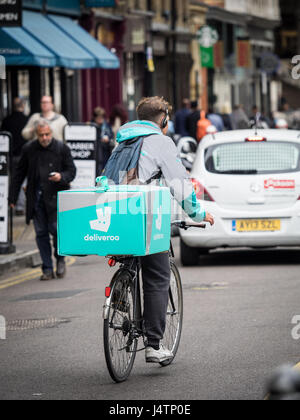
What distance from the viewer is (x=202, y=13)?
4947 centimetres

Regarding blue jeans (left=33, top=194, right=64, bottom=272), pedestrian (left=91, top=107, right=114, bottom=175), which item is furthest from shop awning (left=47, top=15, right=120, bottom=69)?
blue jeans (left=33, top=194, right=64, bottom=272)

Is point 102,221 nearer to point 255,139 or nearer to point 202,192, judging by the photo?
point 202,192

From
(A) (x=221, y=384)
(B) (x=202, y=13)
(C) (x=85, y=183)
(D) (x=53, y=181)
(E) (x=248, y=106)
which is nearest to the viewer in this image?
(A) (x=221, y=384)

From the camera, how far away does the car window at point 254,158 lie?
45.4 feet

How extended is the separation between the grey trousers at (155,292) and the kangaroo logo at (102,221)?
1.71 ft

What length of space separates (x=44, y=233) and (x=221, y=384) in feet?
21.9

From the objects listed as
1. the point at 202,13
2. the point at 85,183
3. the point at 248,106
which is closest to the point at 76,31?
the point at 85,183

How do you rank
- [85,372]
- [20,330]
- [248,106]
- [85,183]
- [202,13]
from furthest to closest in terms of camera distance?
[248,106]
[202,13]
[85,183]
[20,330]
[85,372]

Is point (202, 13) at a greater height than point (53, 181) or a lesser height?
greater

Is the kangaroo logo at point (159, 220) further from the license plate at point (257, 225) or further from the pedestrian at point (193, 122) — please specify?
the pedestrian at point (193, 122)

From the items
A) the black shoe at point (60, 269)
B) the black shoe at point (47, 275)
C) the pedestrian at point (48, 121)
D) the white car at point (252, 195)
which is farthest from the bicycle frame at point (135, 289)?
the pedestrian at point (48, 121)

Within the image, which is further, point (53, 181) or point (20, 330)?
point (53, 181)

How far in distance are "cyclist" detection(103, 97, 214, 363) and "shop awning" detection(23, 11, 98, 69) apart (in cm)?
1843

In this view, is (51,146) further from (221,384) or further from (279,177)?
(221,384)
